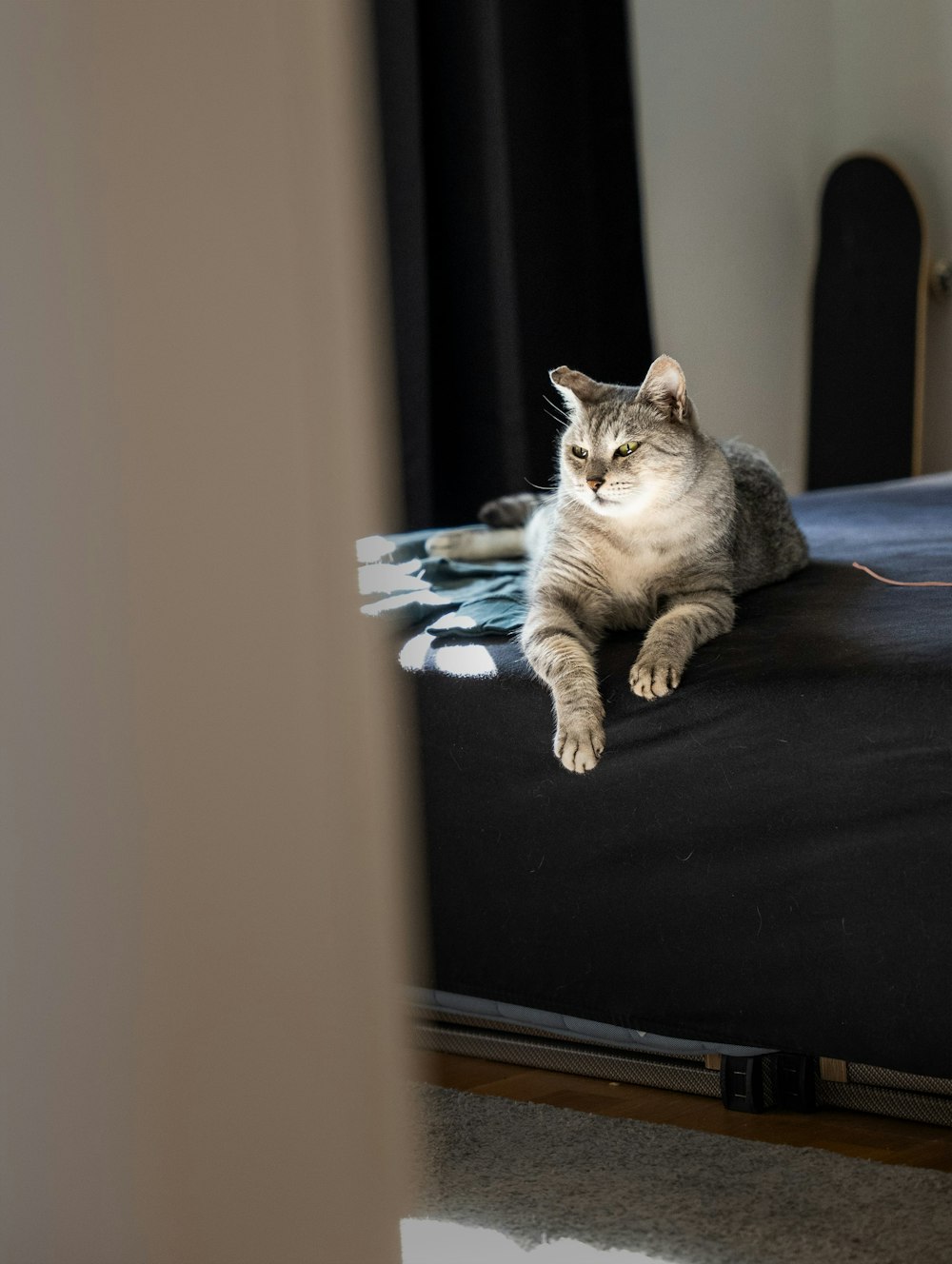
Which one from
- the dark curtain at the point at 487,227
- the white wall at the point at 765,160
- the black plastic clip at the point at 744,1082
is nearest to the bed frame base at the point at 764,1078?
the black plastic clip at the point at 744,1082

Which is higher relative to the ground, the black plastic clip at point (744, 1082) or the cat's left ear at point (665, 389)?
the cat's left ear at point (665, 389)

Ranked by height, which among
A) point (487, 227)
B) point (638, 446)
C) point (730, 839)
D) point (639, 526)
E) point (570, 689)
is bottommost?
point (730, 839)

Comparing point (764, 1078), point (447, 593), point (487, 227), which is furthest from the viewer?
point (487, 227)

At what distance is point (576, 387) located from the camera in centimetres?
178

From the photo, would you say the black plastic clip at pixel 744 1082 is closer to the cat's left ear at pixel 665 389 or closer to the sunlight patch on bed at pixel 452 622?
the sunlight patch on bed at pixel 452 622

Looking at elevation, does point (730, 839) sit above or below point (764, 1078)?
above

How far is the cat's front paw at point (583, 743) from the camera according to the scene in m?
1.45

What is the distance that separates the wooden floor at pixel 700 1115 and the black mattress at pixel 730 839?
0.12 meters

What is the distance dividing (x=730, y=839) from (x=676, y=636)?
254mm

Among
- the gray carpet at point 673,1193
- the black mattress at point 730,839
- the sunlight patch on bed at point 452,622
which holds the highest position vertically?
the sunlight patch on bed at point 452,622

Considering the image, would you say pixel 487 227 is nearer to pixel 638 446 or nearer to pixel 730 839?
pixel 638 446

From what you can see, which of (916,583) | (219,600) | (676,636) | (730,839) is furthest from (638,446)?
(219,600)

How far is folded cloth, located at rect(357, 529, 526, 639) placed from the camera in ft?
5.64

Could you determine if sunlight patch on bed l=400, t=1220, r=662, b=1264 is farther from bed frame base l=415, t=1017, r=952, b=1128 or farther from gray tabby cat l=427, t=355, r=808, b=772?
gray tabby cat l=427, t=355, r=808, b=772
